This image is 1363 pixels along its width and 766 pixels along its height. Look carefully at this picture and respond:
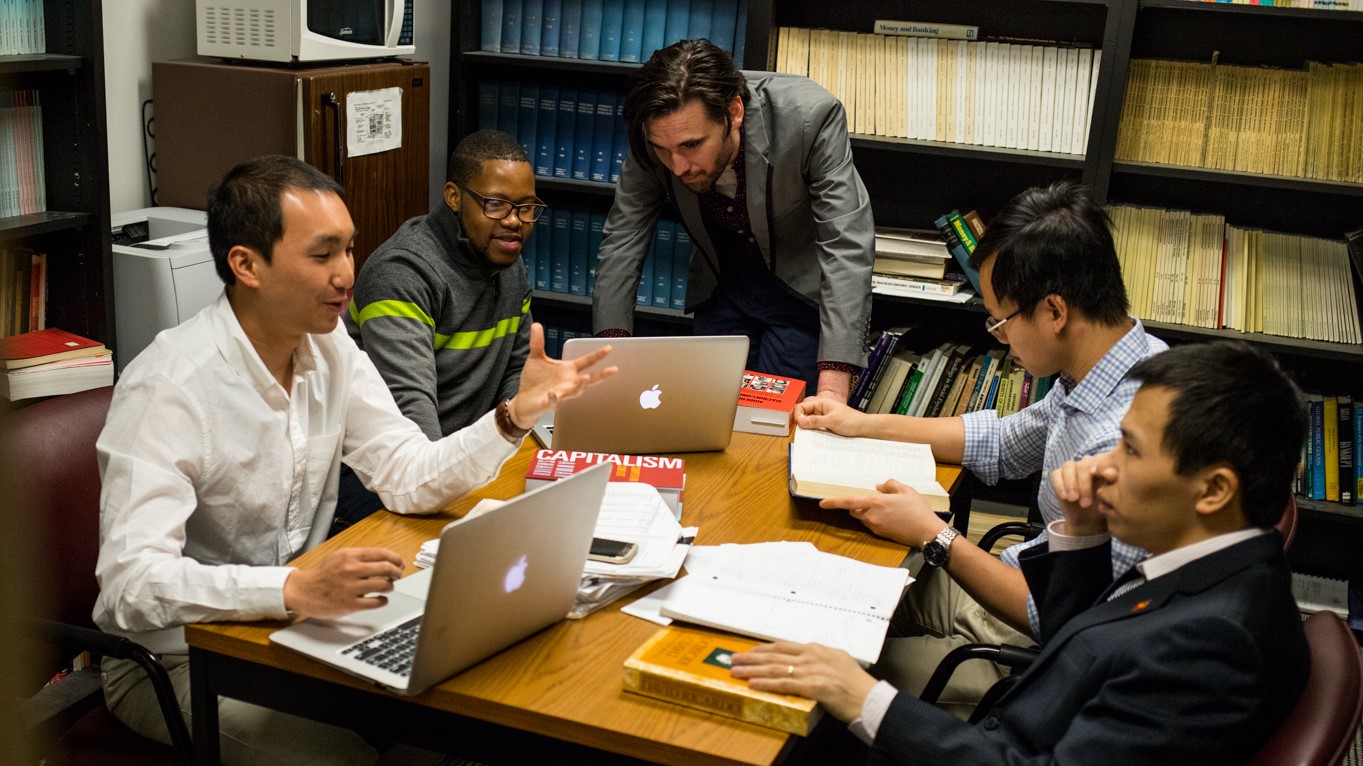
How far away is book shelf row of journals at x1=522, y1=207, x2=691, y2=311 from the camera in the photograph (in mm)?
3750

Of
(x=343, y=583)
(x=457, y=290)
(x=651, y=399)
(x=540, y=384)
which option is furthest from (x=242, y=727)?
(x=457, y=290)

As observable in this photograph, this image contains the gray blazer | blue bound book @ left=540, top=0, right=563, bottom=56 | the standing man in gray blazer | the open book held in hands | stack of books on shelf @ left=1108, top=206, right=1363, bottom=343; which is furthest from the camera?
blue bound book @ left=540, top=0, right=563, bottom=56

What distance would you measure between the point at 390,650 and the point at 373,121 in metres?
→ 2.09

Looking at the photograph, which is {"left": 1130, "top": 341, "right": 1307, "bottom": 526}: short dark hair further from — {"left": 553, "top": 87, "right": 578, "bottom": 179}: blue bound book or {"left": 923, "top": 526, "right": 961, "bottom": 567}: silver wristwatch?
{"left": 553, "top": 87, "right": 578, "bottom": 179}: blue bound book

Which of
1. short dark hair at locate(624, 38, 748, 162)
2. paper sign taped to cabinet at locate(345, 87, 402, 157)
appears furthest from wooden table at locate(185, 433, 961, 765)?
paper sign taped to cabinet at locate(345, 87, 402, 157)

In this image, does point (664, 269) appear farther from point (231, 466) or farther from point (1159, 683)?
point (1159, 683)

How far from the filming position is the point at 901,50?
11.3ft

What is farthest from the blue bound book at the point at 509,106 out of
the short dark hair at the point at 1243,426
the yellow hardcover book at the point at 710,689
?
Result: the short dark hair at the point at 1243,426

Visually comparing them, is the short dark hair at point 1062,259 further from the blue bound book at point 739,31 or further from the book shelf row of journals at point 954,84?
the blue bound book at point 739,31

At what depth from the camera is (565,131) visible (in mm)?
3760

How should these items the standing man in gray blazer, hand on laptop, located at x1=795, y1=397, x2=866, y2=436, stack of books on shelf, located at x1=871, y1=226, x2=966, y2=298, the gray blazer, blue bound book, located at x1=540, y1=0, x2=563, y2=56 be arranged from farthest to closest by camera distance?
1. blue bound book, located at x1=540, y1=0, x2=563, y2=56
2. stack of books on shelf, located at x1=871, y1=226, x2=966, y2=298
3. the gray blazer
4. the standing man in gray blazer
5. hand on laptop, located at x1=795, y1=397, x2=866, y2=436

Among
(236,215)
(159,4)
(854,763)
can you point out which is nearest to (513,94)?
(159,4)

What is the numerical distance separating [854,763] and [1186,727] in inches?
41.3

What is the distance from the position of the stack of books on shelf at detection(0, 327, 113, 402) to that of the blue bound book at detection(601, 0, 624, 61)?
1791 mm
